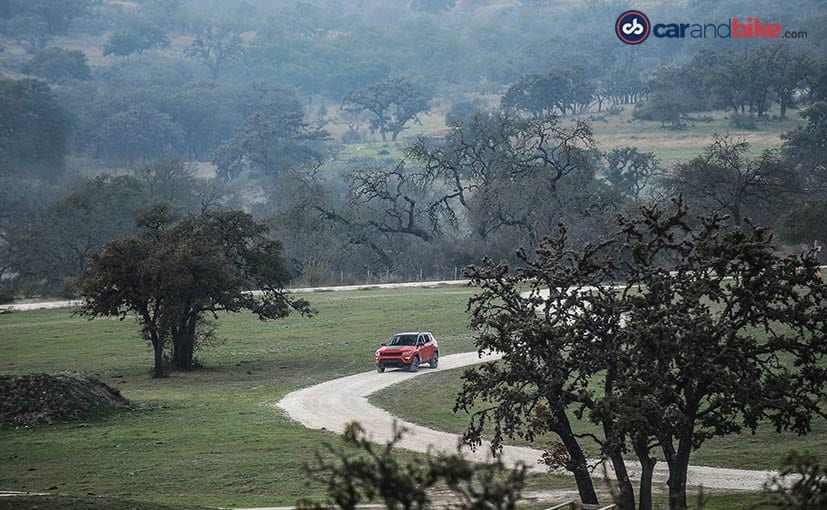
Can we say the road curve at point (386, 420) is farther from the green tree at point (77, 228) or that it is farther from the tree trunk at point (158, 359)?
the green tree at point (77, 228)

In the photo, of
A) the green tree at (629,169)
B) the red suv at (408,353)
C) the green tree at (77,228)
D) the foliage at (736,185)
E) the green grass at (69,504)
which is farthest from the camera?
the green tree at (629,169)

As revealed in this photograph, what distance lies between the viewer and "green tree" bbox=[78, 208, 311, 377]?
50.4m

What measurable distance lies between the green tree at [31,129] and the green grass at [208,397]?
87.6m

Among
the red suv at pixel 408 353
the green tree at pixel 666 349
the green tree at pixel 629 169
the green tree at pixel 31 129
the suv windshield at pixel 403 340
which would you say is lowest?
the red suv at pixel 408 353

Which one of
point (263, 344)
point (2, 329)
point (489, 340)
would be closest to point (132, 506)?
point (489, 340)

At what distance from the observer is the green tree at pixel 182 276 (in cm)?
5038

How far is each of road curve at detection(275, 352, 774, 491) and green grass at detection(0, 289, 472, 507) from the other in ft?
3.89

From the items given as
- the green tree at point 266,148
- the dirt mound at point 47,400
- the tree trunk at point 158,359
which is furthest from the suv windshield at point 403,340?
the green tree at point 266,148

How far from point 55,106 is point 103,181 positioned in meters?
59.8

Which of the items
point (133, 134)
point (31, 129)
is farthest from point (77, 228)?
point (133, 134)

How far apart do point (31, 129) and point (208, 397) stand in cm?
12706

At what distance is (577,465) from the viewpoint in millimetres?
23828

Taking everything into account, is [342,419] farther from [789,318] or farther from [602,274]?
[789,318]

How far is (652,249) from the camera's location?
952 inches
